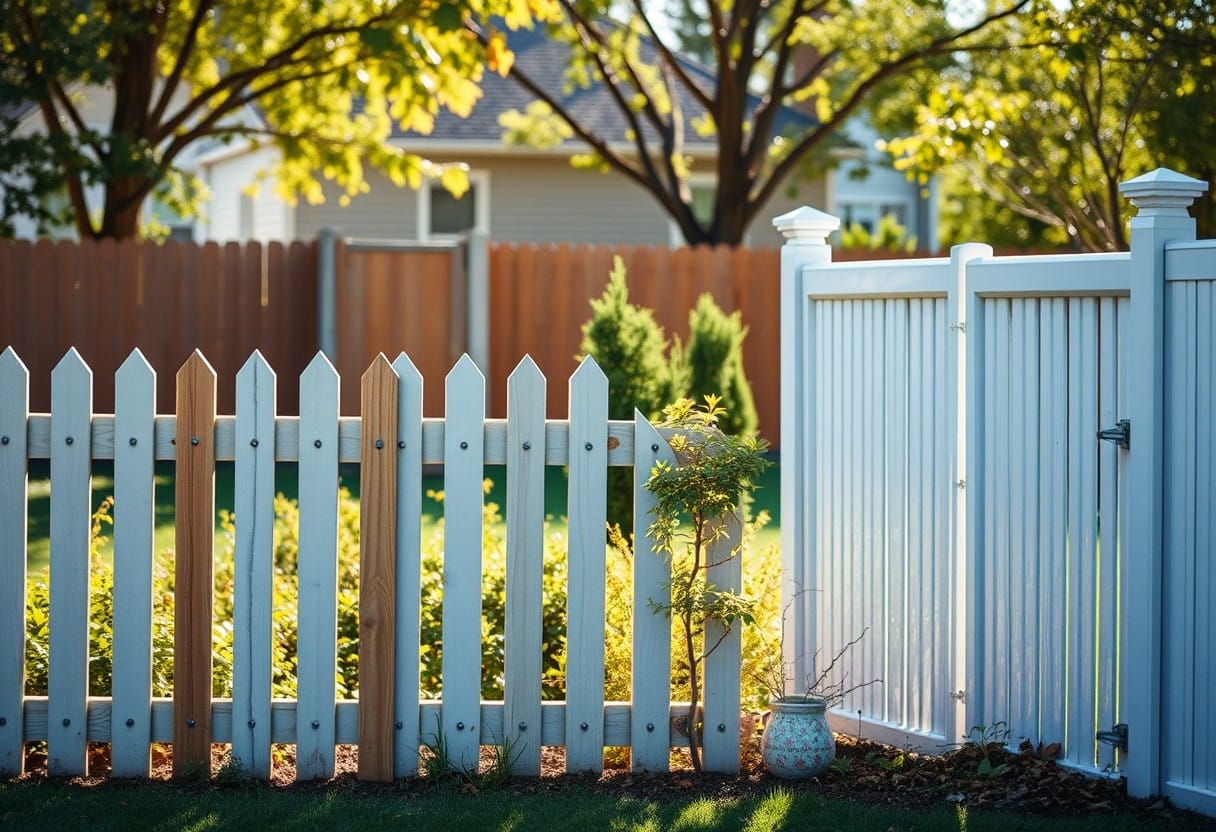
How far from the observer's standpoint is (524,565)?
4488 mm

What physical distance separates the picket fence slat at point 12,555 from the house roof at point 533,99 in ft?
57.0

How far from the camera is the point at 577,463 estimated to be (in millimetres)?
4453

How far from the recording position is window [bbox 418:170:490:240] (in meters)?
22.8

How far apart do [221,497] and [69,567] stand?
652 cm

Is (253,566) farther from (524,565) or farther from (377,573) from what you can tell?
(524,565)

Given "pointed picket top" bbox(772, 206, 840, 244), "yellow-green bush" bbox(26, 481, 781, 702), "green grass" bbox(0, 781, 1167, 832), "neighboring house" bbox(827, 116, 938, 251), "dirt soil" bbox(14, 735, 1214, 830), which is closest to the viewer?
"green grass" bbox(0, 781, 1167, 832)

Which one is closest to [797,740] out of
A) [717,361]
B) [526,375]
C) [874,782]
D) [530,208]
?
[874,782]

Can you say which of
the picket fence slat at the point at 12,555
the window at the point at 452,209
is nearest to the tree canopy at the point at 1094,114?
the picket fence slat at the point at 12,555

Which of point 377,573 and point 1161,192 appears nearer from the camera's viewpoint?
point 1161,192

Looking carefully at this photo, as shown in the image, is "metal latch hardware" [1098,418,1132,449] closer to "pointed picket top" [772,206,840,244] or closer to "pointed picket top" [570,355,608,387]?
"pointed picket top" [772,206,840,244]

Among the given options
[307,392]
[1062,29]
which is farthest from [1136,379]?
[1062,29]

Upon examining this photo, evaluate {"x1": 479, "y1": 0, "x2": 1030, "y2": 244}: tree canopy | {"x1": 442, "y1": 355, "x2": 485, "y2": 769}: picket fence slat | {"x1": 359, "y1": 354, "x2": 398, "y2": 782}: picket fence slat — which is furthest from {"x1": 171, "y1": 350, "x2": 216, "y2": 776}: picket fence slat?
{"x1": 479, "y1": 0, "x2": 1030, "y2": 244}: tree canopy

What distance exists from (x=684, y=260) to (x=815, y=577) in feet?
31.1

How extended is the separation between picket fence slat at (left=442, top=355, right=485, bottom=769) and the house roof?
683 inches
